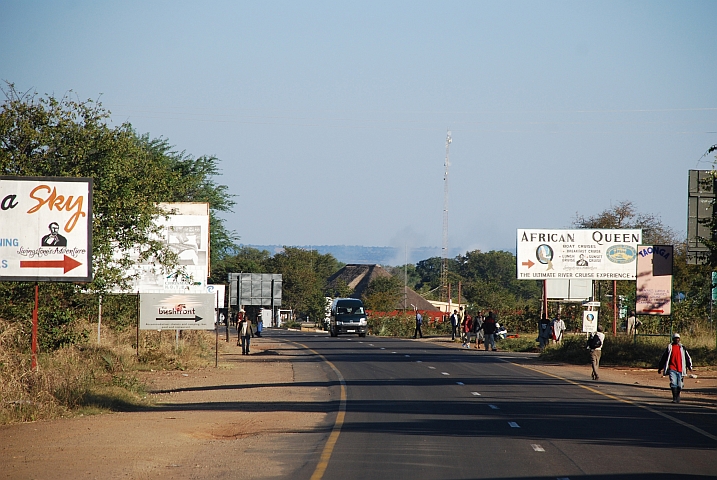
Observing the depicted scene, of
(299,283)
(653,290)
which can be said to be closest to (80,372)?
(653,290)

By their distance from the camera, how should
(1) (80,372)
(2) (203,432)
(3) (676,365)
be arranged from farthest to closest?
(1) (80,372) → (3) (676,365) → (2) (203,432)

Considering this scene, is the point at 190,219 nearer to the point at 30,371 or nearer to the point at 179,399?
the point at 179,399

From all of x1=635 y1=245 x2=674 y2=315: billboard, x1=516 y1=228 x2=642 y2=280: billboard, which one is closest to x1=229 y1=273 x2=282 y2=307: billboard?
x1=516 y1=228 x2=642 y2=280: billboard

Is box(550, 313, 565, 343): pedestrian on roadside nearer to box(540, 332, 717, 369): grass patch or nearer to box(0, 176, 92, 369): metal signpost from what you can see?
box(540, 332, 717, 369): grass patch

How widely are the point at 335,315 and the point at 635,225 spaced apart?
30.1 m

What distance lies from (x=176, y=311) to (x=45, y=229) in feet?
37.7

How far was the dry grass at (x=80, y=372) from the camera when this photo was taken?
1759cm

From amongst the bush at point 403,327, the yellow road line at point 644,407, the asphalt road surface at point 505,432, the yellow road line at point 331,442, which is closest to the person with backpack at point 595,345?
the yellow road line at point 644,407

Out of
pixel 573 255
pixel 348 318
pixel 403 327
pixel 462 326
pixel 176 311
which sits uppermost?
pixel 573 255

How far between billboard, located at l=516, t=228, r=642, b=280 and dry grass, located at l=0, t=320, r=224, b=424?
23.9 meters

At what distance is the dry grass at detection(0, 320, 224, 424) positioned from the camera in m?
17.6

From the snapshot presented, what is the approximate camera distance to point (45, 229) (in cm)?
1988

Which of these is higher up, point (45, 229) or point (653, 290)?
point (45, 229)

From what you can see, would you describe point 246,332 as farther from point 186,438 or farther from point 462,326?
point 186,438
